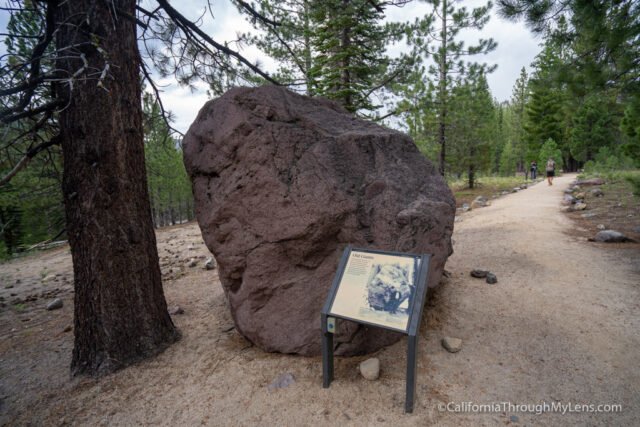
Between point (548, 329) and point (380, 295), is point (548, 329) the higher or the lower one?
the lower one

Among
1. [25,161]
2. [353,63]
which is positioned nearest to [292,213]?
[25,161]

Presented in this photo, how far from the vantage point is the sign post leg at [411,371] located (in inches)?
78.7

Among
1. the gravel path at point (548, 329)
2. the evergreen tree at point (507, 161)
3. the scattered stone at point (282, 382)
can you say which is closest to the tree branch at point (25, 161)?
the scattered stone at point (282, 382)

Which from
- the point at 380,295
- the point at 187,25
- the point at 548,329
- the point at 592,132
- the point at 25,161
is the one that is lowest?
the point at 548,329

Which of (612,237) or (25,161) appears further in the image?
(612,237)

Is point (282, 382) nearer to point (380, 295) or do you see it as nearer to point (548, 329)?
point (380, 295)

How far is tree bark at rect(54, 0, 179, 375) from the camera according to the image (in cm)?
286

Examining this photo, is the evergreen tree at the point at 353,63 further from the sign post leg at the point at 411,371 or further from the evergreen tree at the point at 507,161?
the evergreen tree at the point at 507,161

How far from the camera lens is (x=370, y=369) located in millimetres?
2551

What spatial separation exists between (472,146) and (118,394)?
17.5 metres

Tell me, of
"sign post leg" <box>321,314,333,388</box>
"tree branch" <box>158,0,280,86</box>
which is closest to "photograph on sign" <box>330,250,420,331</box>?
"sign post leg" <box>321,314,333,388</box>

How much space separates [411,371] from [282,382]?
109 centimetres

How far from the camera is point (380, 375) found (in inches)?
101

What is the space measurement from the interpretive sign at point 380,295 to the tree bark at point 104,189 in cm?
205
